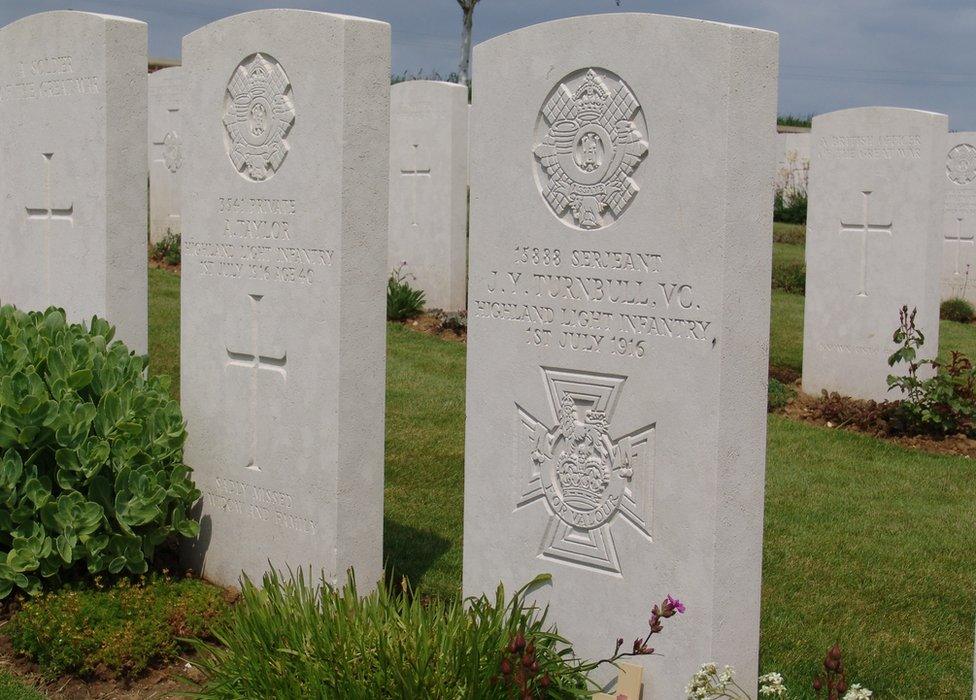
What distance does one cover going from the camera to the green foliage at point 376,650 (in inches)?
137

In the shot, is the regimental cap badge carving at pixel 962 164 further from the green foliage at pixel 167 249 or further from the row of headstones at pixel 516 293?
the row of headstones at pixel 516 293

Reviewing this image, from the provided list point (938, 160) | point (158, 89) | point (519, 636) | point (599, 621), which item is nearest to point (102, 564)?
point (599, 621)

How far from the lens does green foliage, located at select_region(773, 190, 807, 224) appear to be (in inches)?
894

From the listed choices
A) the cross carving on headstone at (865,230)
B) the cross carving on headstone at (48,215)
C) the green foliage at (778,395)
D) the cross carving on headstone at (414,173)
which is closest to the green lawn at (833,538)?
the green foliage at (778,395)

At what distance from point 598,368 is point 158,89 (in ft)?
33.6

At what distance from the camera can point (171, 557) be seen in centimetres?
543

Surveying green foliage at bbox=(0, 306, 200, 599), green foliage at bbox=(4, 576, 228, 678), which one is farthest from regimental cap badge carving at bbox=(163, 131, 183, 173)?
green foliage at bbox=(4, 576, 228, 678)

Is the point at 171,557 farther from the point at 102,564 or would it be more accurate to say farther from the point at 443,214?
the point at 443,214

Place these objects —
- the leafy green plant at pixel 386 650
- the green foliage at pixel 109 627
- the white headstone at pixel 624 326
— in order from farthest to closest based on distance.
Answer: the green foliage at pixel 109 627, the white headstone at pixel 624 326, the leafy green plant at pixel 386 650

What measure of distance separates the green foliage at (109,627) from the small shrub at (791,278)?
1215 cm

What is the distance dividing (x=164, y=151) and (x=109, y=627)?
9.51 metres

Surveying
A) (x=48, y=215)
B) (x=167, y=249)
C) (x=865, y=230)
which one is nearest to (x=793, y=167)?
(x=167, y=249)

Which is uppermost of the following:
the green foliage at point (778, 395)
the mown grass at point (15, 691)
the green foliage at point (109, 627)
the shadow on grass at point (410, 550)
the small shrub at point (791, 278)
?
the small shrub at point (791, 278)

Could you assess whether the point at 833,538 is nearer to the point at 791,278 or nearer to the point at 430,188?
the point at 430,188
